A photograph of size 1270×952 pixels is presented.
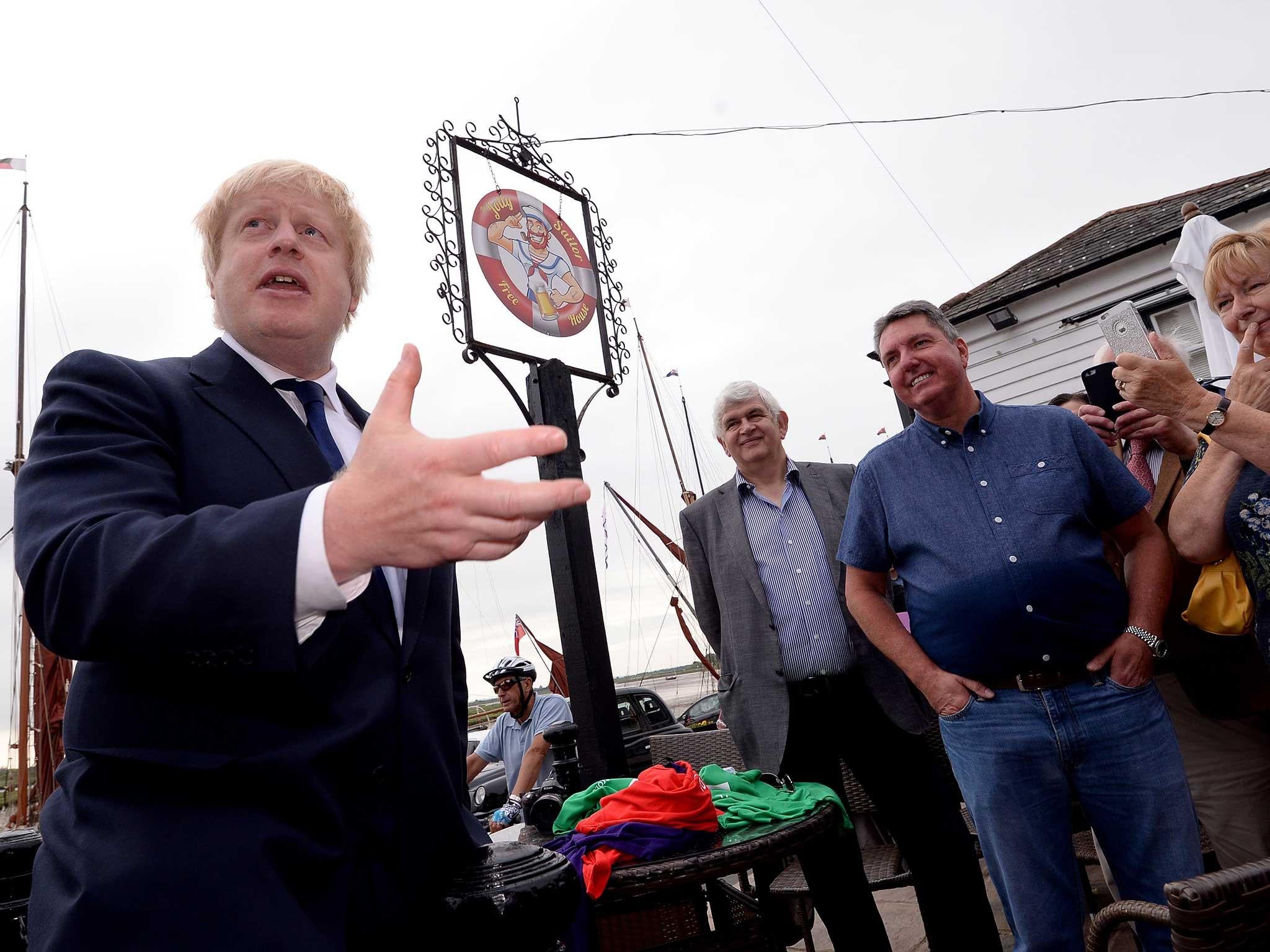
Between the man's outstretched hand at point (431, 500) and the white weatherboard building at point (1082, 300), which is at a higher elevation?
the white weatherboard building at point (1082, 300)

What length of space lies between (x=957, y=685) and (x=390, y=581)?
67.4 inches

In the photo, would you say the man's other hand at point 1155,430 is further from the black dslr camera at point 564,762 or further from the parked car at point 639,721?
the parked car at point 639,721

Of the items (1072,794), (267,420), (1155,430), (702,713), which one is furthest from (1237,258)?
(702,713)

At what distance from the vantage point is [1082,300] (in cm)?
884

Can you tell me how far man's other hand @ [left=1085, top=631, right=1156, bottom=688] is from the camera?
2037 mm

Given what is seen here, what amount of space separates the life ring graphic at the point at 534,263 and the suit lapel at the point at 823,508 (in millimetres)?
1622

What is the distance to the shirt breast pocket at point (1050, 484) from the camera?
7.24 ft

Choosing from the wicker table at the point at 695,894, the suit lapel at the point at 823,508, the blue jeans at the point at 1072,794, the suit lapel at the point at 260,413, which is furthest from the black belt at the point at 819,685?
the suit lapel at the point at 260,413

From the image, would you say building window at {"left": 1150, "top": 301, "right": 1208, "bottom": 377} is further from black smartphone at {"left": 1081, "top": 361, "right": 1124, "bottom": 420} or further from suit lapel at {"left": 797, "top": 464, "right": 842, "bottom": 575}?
suit lapel at {"left": 797, "top": 464, "right": 842, "bottom": 575}

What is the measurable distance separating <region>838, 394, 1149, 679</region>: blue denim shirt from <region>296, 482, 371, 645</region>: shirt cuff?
1901mm

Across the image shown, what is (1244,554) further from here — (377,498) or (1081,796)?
(377,498)

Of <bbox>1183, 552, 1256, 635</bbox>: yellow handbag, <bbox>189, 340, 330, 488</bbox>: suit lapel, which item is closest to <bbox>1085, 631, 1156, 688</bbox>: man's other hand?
<bbox>1183, 552, 1256, 635</bbox>: yellow handbag

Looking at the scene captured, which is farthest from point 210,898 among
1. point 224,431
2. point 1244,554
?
point 1244,554

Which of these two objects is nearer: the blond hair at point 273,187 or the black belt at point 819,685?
the blond hair at point 273,187
